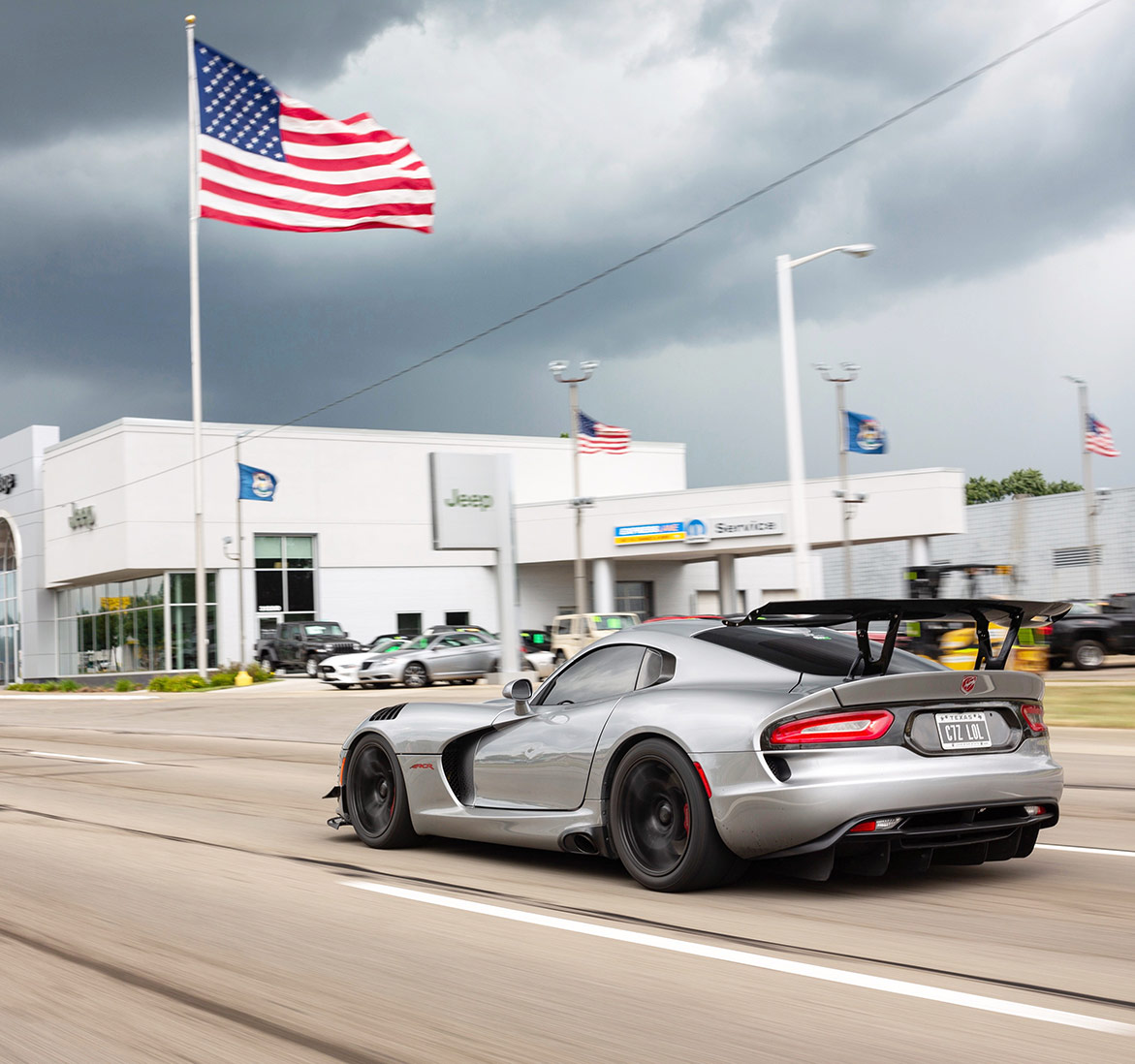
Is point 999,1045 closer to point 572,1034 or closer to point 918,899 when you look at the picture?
point 572,1034

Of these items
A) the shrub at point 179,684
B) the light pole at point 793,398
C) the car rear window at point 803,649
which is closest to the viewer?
the car rear window at point 803,649

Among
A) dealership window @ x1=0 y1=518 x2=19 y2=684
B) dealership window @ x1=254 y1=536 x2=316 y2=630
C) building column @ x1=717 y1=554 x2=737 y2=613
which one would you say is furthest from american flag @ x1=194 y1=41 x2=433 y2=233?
dealership window @ x1=0 y1=518 x2=19 y2=684

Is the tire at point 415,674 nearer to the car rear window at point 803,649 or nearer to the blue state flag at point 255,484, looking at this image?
the blue state flag at point 255,484

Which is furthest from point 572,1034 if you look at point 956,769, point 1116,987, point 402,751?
point 402,751

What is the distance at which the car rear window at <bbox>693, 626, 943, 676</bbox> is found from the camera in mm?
6016

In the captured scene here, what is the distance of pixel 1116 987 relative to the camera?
4.27 metres

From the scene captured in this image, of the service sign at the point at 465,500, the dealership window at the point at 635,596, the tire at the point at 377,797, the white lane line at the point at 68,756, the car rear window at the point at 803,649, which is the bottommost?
the white lane line at the point at 68,756

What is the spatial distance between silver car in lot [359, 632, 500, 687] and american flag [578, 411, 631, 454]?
8.78 metres

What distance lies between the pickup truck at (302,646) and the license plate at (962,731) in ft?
132

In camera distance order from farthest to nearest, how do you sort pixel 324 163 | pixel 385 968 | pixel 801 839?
pixel 324 163, pixel 801 839, pixel 385 968

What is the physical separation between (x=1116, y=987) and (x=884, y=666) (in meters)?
1.81

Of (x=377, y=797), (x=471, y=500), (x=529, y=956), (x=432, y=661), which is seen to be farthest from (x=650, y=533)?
(x=529, y=956)

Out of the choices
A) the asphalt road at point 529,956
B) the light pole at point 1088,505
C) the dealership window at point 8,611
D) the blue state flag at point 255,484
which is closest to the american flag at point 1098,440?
the light pole at point 1088,505

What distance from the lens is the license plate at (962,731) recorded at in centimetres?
572
